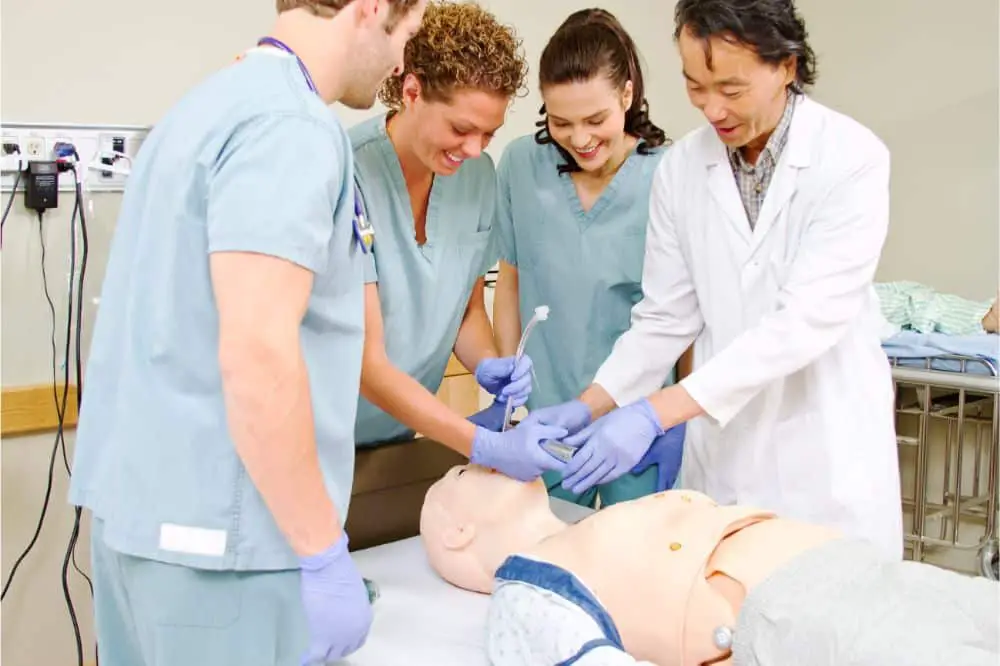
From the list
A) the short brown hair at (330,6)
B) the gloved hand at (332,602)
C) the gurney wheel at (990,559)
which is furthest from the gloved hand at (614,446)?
the gurney wheel at (990,559)

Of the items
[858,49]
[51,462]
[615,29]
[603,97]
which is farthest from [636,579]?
[858,49]

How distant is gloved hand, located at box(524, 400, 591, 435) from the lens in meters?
1.77

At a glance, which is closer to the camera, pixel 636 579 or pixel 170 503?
pixel 170 503

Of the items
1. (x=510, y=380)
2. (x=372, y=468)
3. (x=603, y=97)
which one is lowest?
(x=372, y=468)

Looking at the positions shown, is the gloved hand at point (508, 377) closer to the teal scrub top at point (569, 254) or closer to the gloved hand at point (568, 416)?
the gloved hand at point (568, 416)

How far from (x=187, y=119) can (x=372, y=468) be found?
893 mm

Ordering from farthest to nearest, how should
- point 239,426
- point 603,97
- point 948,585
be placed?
point 603,97, point 948,585, point 239,426

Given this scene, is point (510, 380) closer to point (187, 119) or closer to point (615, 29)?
point (615, 29)

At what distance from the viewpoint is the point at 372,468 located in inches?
70.9

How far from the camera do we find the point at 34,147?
220 centimetres

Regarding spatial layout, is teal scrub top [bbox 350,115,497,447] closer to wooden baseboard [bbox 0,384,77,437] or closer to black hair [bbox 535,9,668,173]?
black hair [bbox 535,9,668,173]

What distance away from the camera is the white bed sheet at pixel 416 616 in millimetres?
1396

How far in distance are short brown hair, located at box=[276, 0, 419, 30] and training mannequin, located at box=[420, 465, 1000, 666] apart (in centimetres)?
74

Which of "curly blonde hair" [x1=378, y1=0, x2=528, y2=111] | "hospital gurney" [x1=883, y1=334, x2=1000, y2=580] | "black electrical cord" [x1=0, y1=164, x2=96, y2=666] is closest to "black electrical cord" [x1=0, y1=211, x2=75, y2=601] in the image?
"black electrical cord" [x1=0, y1=164, x2=96, y2=666]
